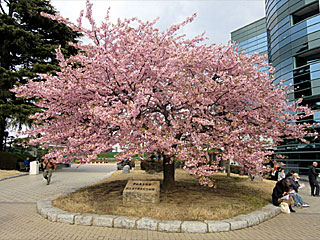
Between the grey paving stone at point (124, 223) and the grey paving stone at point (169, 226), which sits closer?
the grey paving stone at point (169, 226)

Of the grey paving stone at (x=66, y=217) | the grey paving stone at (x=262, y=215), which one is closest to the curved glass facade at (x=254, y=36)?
the grey paving stone at (x=262, y=215)

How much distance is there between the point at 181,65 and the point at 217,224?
213 inches

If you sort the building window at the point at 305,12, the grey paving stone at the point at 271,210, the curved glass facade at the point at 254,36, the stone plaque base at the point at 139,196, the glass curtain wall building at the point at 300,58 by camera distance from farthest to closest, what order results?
1. the curved glass facade at the point at 254,36
2. the building window at the point at 305,12
3. the glass curtain wall building at the point at 300,58
4. the stone plaque base at the point at 139,196
5. the grey paving stone at the point at 271,210

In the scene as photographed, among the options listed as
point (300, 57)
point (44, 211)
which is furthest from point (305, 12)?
point (44, 211)

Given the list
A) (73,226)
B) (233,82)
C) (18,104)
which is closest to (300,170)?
(233,82)

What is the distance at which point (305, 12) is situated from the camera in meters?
21.8

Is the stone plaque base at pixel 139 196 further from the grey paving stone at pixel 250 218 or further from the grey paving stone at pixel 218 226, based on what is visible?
the grey paving stone at pixel 250 218

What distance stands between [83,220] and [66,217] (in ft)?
1.90

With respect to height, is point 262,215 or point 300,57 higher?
point 300,57

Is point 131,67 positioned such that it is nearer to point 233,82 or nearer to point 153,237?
point 233,82

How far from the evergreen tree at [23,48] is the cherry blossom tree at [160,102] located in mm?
10778

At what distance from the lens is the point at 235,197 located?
8641 millimetres

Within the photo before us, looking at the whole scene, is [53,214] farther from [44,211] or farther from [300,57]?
[300,57]

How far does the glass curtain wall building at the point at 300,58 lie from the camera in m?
19.9
